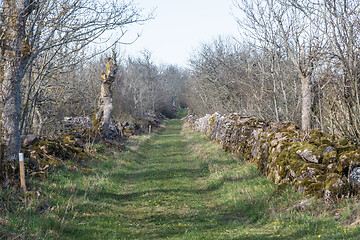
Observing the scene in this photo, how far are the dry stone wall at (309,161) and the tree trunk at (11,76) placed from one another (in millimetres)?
6331

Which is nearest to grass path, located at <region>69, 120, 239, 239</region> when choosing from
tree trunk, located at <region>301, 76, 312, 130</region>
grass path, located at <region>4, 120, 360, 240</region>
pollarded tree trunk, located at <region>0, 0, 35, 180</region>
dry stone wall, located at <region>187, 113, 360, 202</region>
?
grass path, located at <region>4, 120, 360, 240</region>

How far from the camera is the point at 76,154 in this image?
40.0ft

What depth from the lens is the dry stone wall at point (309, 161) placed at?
6158 millimetres

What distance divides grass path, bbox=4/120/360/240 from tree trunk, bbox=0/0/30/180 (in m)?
1.39

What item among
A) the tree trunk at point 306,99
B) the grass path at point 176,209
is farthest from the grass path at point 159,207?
the tree trunk at point 306,99

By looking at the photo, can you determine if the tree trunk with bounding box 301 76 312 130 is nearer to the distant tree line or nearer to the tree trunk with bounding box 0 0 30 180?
the distant tree line

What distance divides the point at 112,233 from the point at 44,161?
15.4ft

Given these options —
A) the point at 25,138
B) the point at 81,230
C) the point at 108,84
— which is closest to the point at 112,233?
the point at 81,230

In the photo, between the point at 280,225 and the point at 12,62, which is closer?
the point at 280,225

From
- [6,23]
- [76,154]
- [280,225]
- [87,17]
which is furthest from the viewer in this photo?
[76,154]

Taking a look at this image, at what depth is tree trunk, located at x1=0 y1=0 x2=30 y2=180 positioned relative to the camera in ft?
23.0

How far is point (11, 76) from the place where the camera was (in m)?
7.05

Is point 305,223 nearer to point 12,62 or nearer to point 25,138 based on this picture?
point 12,62

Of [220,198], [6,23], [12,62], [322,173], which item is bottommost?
[220,198]
